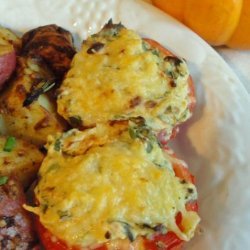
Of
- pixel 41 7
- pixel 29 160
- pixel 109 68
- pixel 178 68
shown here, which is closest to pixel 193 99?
pixel 178 68

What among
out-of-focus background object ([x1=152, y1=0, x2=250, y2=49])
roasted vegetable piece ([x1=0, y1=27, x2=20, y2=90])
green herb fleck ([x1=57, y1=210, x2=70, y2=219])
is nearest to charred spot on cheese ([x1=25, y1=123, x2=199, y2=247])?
green herb fleck ([x1=57, y1=210, x2=70, y2=219])

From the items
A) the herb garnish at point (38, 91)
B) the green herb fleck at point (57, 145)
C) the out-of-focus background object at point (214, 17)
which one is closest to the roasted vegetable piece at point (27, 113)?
the herb garnish at point (38, 91)

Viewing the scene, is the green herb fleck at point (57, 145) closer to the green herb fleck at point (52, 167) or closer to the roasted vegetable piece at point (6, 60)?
the green herb fleck at point (52, 167)

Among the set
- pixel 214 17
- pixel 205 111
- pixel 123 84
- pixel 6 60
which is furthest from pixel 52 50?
pixel 214 17

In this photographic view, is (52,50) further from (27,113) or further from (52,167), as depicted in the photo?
(52,167)

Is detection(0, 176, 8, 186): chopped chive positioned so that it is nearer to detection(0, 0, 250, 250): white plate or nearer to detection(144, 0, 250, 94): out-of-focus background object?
detection(0, 0, 250, 250): white plate
